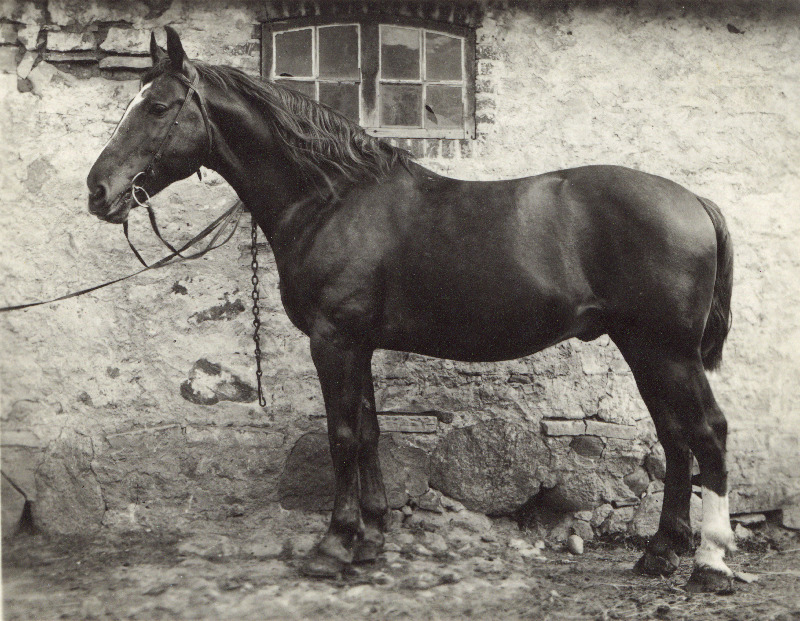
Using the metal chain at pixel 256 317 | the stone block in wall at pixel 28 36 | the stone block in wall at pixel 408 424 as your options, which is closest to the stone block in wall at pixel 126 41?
the stone block in wall at pixel 28 36

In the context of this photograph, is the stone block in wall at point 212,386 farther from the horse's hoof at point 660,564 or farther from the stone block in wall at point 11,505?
the horse's hoof at point 660,564

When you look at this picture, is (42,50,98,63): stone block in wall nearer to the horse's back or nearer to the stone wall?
the stone wall

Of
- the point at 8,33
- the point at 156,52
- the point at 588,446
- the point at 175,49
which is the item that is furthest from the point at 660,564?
the point at 8,33

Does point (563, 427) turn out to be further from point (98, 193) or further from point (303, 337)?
point (98, 193)

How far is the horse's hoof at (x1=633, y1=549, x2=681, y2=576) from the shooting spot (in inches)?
149

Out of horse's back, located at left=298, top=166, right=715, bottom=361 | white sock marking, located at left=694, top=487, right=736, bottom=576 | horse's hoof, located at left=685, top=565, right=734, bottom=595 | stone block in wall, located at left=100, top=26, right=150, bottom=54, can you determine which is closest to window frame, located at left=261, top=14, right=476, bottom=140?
stone block in wall, located at left=100, top=26, right=150, bottom=54

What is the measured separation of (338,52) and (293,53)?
285 millimetres

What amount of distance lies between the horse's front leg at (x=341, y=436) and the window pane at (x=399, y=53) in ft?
6.84

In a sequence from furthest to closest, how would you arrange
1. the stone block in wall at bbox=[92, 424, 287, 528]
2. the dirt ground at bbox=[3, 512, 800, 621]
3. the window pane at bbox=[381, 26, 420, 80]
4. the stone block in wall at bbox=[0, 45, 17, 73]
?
the window pane at bbox=[381, 26, 420, 80]
the stone block in wall at bbox=[0, 45, 17, 73]
the stone block in wall at bbox=[92, 424, 287, 528]
the dirt ground at bbox=[3, 512, 800, 621]

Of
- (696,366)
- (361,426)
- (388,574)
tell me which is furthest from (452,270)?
(388,574)

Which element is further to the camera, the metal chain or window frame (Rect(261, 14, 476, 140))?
window frame (Rect(261, 14, 476, 140))

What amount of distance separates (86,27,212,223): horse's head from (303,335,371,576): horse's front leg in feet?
3.51

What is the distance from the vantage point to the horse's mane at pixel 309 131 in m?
3.66

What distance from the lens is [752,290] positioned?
187 inches
